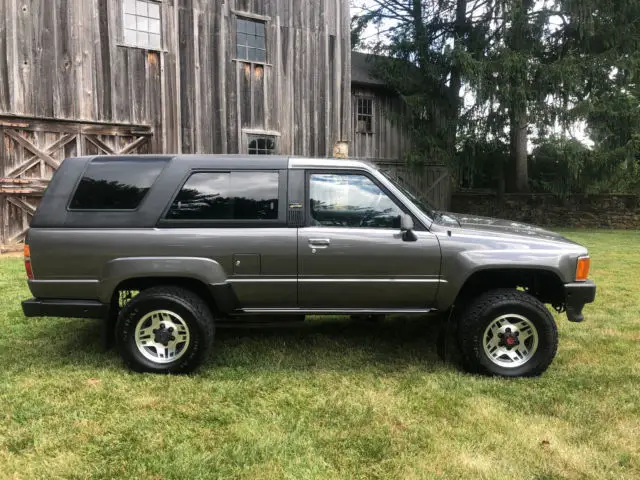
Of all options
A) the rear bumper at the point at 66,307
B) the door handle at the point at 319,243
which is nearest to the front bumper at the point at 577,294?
the door handle at the point at 319,243

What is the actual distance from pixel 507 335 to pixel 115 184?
3.44 metres

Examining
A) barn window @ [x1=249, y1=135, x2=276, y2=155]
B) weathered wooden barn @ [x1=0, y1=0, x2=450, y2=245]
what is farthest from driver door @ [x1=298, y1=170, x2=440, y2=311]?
barn window @ [x1=249, y1=135, x2=276, y2=155]

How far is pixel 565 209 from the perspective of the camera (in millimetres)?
20031

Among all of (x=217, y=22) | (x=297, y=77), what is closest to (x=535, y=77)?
(x=297, y=77)

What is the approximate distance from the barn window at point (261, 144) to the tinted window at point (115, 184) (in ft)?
29.1

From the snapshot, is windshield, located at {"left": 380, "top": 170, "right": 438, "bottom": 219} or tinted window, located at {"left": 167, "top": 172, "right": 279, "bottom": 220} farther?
windshield, located at {"left": 380, "top": 170, "right": 438, "bottom": 219}

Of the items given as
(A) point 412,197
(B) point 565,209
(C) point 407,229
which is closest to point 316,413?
(C) point 407,229

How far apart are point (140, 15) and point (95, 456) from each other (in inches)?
432

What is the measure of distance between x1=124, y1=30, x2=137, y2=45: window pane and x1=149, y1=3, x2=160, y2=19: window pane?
62 cm

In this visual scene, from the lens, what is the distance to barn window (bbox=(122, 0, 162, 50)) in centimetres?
1122

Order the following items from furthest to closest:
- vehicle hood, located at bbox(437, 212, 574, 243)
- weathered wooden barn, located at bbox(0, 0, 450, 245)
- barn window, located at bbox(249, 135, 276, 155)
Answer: barn window, located at bbox(249, 135, 276, 155)
weathered wooden barn, located at bbox(0, 0, 450, 245)
vehicle hood, located at bbox(437, 212, 574, 243)

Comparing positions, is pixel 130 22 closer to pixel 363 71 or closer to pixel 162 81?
pixel 162 81

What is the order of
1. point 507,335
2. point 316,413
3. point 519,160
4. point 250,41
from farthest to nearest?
point 519,160 < point 250,41 < point 507,335 < point 316,413

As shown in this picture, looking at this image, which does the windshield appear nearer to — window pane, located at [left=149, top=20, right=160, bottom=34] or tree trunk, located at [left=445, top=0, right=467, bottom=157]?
window pane, located at [left=149, top=20, right=160, bottom=34]
